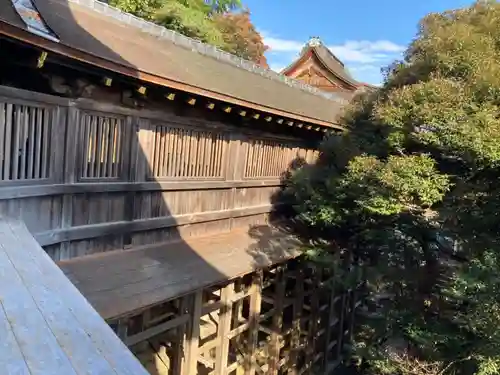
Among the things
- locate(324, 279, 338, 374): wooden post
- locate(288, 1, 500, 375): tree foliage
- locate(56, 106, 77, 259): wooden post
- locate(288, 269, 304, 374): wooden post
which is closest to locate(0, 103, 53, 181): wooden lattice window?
locate(56, 106, 77, 259): wooden post

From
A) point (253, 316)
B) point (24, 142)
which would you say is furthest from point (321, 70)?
point (24, 142)

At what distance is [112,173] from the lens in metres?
4.59

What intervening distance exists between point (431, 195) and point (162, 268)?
3104 mm

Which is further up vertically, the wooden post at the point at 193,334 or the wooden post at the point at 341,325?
the wooden post at the point at 193,334

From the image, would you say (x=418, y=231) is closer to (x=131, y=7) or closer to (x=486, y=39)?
(x=486, y=39)

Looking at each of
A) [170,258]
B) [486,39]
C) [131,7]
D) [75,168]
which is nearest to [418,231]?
[486,39]

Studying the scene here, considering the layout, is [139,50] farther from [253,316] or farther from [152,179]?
[253,316]

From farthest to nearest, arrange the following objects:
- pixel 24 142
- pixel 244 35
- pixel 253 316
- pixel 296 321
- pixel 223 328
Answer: pixel 244 35 < pixel 296 321 < pixel 253 316 < pixel 223 328 < pixel 24 142

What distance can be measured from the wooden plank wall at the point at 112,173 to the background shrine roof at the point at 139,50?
1.72ft

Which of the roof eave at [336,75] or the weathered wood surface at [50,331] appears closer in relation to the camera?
the weathered wood surface at [50,331]

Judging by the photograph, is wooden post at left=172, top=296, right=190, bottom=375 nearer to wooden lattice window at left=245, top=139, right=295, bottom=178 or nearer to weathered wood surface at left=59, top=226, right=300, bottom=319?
weathered wood surface at left=59, top=226, right=300, bottom=319

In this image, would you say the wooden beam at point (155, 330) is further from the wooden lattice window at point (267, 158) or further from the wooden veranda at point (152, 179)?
the wooden lattice window at point (267, 158)

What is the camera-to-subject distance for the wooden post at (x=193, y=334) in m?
5.19

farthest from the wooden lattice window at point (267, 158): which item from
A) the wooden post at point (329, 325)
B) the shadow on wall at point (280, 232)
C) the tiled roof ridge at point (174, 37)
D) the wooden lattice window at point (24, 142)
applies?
the wooden lattice window at point (24, 142)
